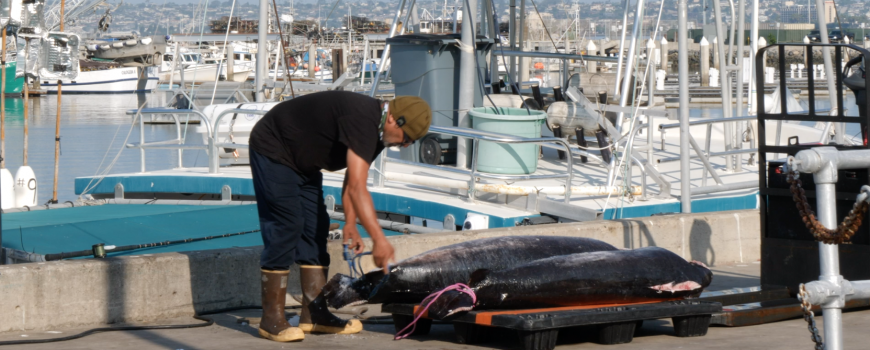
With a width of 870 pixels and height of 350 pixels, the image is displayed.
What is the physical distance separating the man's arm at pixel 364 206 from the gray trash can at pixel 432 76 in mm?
7091

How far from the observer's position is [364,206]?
15.3 feet

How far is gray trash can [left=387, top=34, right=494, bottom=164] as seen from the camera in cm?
1207

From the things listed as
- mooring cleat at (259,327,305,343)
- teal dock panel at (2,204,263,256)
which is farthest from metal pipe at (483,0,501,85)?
mooring cleat at (259,327,305,343)

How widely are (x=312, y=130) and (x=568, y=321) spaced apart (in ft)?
5.57

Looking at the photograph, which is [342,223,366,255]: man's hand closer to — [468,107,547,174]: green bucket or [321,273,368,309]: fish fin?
[321,273,368,309]: fish fin

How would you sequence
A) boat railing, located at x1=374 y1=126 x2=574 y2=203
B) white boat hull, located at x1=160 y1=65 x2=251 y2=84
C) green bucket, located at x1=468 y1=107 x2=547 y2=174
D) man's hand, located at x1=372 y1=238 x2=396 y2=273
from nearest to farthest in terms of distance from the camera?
man's hand, located at x1=372 y1=238 x2=396 y2=273 → boat railing, located at x1=374 y1=126 x2=574 y2=203 → green bucket, located at x1=468 y1=107 x2=547 y2=174 → white boat hull, located at x1=160 y1=65 x2=251 y2=84

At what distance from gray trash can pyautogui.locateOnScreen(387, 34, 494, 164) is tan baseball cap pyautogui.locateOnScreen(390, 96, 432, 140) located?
6.97m

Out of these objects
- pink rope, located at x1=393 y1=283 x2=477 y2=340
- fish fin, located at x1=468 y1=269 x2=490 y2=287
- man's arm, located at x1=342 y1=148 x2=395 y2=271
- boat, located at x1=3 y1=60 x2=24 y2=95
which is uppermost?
boat, located at x1=3 y1=60 x2=24 y2=95

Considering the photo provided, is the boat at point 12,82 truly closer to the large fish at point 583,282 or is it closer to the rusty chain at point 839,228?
the large fish at point 583,282

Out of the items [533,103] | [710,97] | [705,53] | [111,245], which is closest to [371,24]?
[705,53]

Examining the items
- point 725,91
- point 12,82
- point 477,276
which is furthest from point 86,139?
point 477,276

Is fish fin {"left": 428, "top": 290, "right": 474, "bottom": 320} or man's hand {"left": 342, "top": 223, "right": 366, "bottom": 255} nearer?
man's hand {"left": 342, "top": 223, "right": 366, "bottom": 255}

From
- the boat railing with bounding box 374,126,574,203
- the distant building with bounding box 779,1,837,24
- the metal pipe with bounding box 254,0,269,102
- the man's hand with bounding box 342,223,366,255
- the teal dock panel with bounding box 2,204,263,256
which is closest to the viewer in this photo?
the man's hand with bounding box 342,223,366,255

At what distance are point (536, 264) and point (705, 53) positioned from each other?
47.7 m
